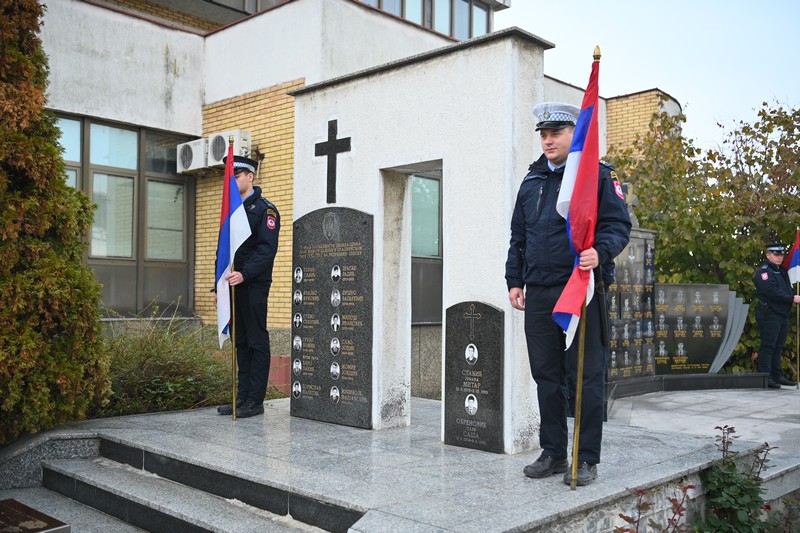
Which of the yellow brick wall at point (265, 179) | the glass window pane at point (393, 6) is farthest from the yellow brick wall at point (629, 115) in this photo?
the yellow brick wall at point (265, 179)

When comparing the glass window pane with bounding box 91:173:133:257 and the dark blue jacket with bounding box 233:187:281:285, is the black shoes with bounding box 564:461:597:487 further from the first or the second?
the glass window pane with bounding box 91:173:133:257

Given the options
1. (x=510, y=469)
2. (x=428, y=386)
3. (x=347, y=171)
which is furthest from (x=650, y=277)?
(x=510, y=469)

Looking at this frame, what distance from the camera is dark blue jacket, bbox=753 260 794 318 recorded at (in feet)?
36.1

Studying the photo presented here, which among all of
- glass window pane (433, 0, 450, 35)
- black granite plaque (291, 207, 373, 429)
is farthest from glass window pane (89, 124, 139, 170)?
glass window pane (433, 0, 450, 35)

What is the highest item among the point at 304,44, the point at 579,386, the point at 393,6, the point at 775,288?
the point at 393,6

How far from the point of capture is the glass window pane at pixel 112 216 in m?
11.5

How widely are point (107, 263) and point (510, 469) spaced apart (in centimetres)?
854

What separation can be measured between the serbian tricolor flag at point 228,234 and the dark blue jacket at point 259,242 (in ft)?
0.38

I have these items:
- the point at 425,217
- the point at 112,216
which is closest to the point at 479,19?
the point at 425,217

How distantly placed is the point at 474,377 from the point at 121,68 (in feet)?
27.5

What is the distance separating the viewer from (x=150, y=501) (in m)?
4.48

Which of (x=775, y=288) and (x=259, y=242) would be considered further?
(x=775, y=288)

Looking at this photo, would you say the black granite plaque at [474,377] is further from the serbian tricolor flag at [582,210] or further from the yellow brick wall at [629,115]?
the yellow brick wall at [629,115]

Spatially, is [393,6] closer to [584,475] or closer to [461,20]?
[461,20]
